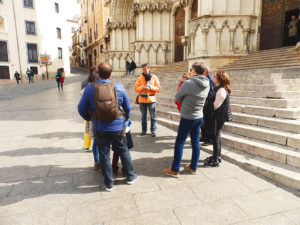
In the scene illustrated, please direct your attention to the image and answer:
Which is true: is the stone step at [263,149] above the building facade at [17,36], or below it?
below

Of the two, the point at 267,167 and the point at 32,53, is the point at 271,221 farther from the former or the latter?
the point at 32,53

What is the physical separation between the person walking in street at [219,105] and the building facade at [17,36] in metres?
30.5

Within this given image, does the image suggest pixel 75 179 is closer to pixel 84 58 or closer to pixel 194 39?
pixel 194 39

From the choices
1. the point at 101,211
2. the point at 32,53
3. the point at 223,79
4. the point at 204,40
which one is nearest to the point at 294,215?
the point at 223,79

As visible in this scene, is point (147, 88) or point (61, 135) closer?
point (147, 88)

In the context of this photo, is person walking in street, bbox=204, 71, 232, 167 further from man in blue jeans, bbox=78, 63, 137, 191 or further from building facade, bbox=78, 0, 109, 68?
building facade, bbox=78, 0, 109, 68

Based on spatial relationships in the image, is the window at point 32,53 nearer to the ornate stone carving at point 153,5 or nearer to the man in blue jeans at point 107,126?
the ornate stone carving at point 153,5

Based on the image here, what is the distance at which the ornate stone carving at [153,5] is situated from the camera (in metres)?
14.9

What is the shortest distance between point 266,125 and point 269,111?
43 centimetres

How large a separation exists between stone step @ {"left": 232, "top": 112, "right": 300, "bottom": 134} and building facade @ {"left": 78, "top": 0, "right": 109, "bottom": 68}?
2879 centimetres

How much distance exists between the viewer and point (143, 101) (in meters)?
5.33

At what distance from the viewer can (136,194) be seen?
2.84 meters

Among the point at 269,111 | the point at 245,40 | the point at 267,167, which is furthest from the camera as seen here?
the point at 245,40

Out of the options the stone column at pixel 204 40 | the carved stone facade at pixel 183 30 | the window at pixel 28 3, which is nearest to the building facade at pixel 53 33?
the window at pixel 28 3
